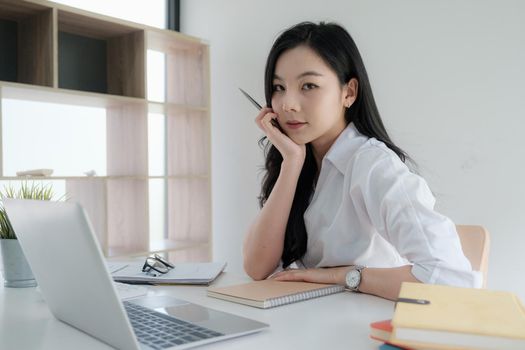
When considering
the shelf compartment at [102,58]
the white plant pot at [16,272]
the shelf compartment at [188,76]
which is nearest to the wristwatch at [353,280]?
the white plant pot at [16,272]

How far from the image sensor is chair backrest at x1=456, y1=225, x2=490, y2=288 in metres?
1.40

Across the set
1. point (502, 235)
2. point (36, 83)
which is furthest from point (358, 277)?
point (36, 83)

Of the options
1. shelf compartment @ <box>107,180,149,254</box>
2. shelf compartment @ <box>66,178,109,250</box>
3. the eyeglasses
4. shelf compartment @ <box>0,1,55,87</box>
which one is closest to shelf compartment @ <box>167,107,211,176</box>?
shelf compartment @ <box>107,180,149,254</box>

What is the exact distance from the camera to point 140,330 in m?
0.79

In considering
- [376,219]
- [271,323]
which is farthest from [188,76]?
[271,323]

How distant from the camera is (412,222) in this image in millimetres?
1182

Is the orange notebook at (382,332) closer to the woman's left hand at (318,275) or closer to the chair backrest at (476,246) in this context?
the woman's left hand at (318,275)

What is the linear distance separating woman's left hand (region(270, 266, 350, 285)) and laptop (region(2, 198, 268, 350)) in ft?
1.08

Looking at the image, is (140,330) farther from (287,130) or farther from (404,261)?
(404,261)

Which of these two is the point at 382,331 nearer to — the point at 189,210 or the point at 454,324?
the point at 454,324

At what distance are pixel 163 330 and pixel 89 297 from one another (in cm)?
13

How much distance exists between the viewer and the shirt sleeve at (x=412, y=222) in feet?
3.67

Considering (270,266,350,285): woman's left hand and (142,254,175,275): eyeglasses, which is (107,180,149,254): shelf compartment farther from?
(270,266,350,285): woman's left hand

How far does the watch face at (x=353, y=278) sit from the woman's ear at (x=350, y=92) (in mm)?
593
